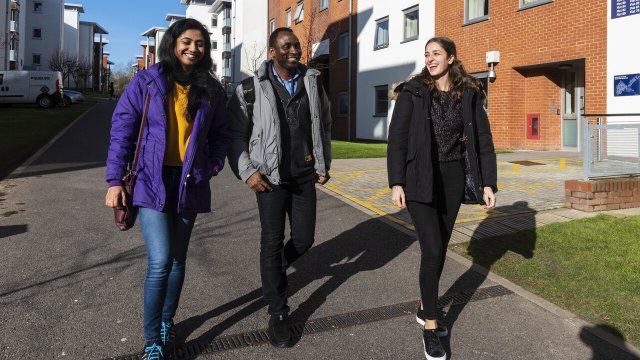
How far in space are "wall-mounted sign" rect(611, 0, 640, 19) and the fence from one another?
577 cm

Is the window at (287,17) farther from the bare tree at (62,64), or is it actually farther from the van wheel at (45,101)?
the bare tree at (62,64)

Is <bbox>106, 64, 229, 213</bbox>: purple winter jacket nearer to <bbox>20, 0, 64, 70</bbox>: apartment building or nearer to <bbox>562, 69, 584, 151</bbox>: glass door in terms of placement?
<bbox>562, 69, 584, 151</bbox>: glass door

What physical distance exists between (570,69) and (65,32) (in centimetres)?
8348

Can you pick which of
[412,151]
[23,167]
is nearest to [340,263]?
[412,151]

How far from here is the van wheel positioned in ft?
105

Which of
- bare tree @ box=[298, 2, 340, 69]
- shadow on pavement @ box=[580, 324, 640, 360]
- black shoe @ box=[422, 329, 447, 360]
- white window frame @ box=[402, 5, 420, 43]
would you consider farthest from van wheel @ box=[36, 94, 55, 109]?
shadow on pavement @ box=[580, 324, 640, 360]

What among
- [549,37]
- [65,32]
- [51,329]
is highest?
[65,32]

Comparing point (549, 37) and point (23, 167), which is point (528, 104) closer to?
point (549, 37)

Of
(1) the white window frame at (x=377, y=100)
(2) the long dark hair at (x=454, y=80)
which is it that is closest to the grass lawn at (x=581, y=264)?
(2) the long dark hair at (x=454, y=80)

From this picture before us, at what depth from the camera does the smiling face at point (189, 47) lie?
298 centimetres

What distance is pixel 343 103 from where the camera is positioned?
1054 inches

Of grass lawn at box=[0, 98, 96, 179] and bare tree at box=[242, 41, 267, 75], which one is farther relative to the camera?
bare tree at box=[242, 41, 267, 75]

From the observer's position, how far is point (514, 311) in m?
3.89

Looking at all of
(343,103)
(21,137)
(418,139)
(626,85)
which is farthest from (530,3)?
(21,137)
